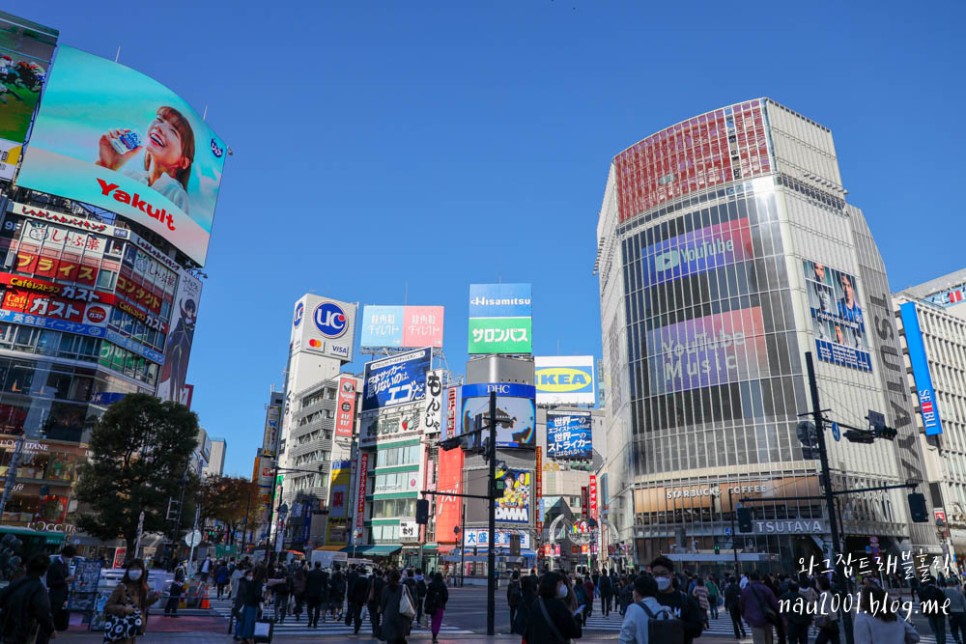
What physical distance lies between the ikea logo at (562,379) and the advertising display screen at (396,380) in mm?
29499

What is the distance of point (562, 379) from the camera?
337ft

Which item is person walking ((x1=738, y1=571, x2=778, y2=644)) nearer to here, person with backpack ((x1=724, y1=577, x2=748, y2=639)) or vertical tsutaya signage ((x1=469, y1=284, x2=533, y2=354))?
person with backpack ((x1=724, y1=577, x2=748, y2=639))

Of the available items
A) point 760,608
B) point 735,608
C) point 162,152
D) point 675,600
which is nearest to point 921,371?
point 735,608

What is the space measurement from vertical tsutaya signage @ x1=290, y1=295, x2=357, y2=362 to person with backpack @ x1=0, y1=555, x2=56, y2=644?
99.3m

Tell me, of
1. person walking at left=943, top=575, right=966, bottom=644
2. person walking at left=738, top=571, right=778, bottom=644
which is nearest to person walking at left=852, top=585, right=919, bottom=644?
person walking at left=738, top=571, right=778, bottom=644

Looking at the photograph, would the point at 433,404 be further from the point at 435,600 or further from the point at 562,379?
the point at 435,600

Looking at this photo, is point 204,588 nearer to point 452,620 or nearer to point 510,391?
point 452,620

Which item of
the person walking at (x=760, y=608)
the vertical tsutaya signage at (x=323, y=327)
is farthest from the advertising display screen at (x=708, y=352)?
the vertical tsutaya signage at (x=323, y=327)

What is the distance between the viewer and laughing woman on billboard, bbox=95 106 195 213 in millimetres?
58188

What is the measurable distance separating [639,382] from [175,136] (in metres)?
53.5

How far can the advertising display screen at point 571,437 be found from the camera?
297ft

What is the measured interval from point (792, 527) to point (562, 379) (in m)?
52.4

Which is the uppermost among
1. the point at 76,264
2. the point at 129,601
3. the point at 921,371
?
the point at 76,264

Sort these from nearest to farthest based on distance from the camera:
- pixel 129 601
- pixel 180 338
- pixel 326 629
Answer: pixel 129 601
pixel 326 629
pixel 180 338
